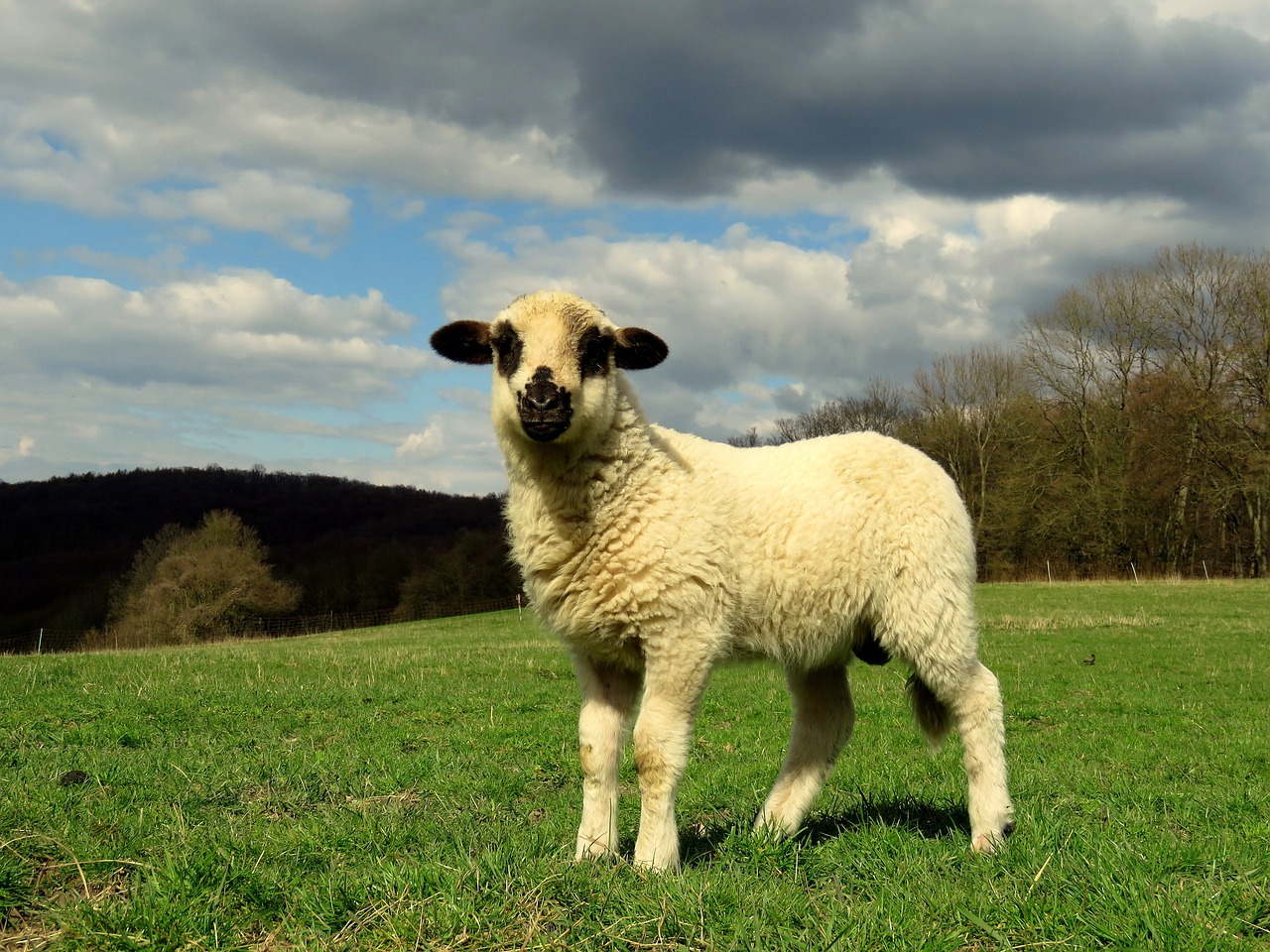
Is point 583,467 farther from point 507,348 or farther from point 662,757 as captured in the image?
point 662,757

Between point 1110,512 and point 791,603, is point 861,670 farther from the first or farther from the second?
point 1110,512

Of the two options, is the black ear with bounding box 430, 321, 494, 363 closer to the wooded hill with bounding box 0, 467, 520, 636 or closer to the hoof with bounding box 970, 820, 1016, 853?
the hoof with bounding box 970, 820, 1016, 853

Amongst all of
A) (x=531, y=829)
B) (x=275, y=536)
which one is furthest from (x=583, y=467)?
(x=275, y=536)

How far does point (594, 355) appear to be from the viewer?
5.61m

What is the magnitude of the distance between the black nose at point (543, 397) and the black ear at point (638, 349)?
2.62 ft

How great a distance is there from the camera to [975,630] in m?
6.32

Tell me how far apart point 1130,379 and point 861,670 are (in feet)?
130

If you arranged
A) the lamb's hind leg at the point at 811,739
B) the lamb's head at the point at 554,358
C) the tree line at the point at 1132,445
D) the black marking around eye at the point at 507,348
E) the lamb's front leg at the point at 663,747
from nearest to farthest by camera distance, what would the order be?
the lamb's front leg at the point at 663,747 → the lamb's head at the point at 554,358 → the black marking around eye at the point at 507,348 → the lamb's hind leg at the point at 811,739 → the tree line at the point at 1132,445

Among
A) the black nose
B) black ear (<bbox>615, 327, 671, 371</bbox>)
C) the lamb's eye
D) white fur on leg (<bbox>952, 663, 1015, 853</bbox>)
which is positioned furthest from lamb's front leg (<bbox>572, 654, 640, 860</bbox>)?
white fur on leg (<bbox>952, 663, 1015, 853</bbox>)

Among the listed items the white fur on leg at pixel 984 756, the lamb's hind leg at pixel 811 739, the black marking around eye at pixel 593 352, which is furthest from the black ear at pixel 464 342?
the white fur on leg at pixel 984 756

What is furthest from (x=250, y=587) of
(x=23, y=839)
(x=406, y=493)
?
(x=406, y=493)

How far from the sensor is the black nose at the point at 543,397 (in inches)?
204

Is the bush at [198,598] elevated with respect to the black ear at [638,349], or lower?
lower

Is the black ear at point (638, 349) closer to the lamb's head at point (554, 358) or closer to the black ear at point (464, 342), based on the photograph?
the lamb's head at point (554, 358)
